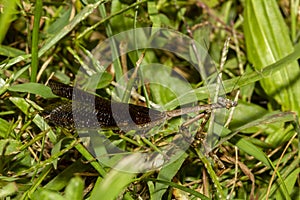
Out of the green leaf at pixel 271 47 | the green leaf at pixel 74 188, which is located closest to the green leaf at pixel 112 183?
the green leaf at pixel 74 188

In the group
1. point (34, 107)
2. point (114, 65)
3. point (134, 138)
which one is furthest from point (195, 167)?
point (34, 107)

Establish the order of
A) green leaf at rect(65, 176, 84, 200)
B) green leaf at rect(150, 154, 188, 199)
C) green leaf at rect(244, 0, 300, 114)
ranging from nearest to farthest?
green leaf at rect(65, 176, 84, 200) → green leaf at rect(150, 154, 188, 199) → green leaf at rect(244, 0, 300, 114)

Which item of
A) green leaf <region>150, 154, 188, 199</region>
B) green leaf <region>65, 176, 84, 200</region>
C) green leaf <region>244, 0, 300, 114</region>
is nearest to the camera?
green leaf <region>65, 176, 84, 200</region>

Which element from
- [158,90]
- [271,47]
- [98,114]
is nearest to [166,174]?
[98,114]

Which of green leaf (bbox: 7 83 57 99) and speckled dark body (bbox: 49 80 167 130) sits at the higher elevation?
green leaf (bbox: 7 83 57 99)

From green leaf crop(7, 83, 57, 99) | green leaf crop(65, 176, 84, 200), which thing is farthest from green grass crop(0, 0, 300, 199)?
green leaf crop(65, 176, 84, 200)

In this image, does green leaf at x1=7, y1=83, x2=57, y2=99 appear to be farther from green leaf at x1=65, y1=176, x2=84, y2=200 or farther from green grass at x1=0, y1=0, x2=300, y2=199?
green leaf at x1=65, y1=176, x2=84, y2=200

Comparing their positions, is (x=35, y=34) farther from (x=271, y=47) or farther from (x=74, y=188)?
(x=271, y=47)

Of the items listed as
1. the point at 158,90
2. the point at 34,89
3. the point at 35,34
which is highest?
the point at 35,34
